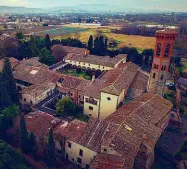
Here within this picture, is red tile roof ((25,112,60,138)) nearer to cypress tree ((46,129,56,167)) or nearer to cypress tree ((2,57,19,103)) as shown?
cypress tree ((46,129,56,167))

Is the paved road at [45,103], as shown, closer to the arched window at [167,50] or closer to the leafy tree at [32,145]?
the leafy tree at [32,145]

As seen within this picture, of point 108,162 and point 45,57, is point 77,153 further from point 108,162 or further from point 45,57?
point 45,57

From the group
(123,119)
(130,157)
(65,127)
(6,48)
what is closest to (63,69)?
(6,48)

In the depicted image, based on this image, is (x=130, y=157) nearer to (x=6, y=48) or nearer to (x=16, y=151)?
(x=16, y=151)

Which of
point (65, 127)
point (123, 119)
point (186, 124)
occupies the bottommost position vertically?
point (186, 124)

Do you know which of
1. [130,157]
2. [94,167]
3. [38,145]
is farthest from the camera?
[38,145]

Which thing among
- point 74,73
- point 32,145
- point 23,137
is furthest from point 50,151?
point 74,73

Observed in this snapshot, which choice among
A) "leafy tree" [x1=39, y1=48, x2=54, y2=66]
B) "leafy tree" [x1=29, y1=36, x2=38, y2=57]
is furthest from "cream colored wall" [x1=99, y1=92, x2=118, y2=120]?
"leafy tree" [x1=29, y1=36, x2=38, y2=57]

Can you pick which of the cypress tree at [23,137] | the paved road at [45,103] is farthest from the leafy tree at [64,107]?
the cypress tree at [23,137]

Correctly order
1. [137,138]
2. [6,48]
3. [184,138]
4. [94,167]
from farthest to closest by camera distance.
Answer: [6,48] < [184,138] < [137,138] < [94,167]
